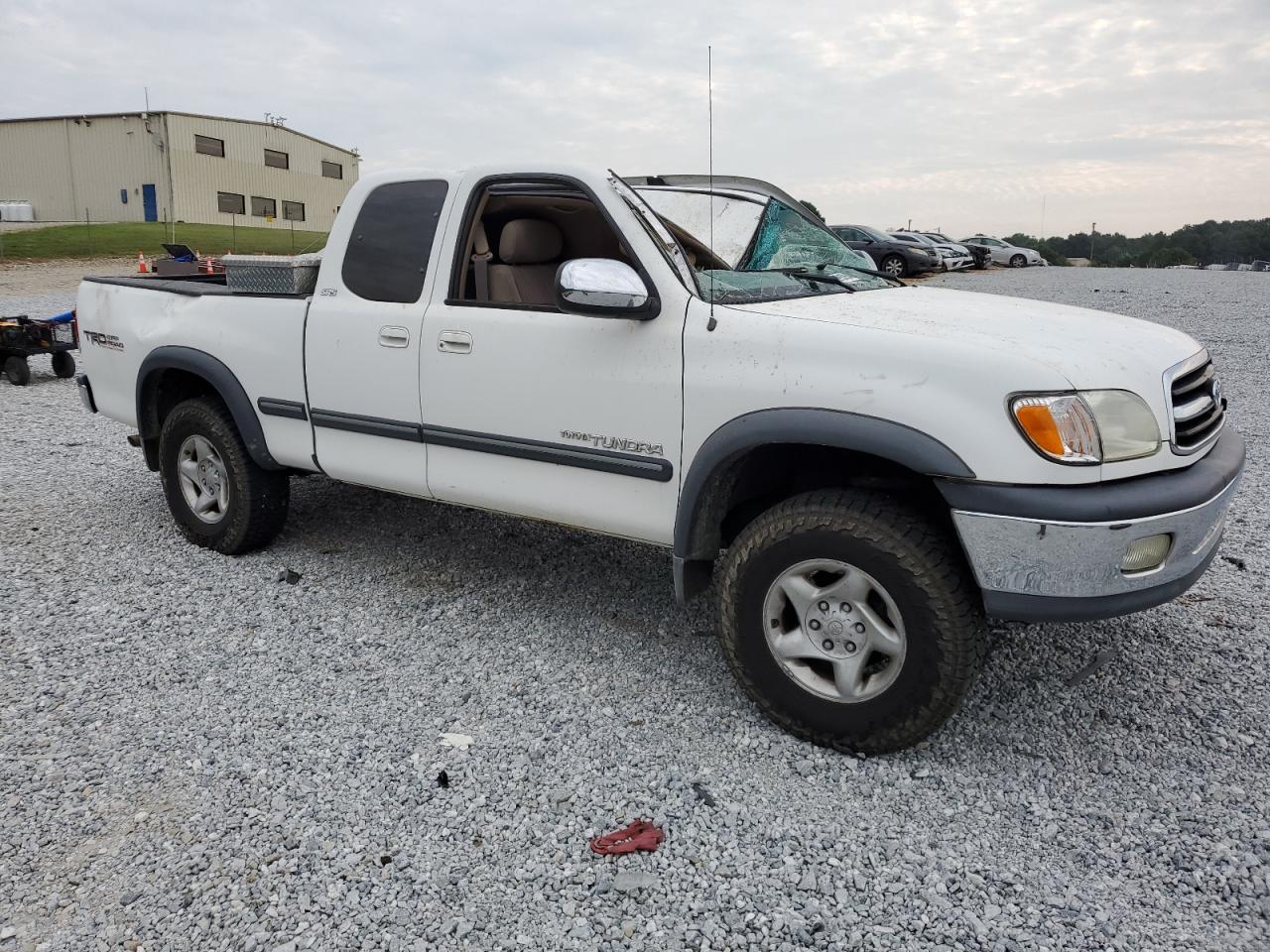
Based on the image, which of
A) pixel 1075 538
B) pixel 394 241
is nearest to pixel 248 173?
pixel 394 241

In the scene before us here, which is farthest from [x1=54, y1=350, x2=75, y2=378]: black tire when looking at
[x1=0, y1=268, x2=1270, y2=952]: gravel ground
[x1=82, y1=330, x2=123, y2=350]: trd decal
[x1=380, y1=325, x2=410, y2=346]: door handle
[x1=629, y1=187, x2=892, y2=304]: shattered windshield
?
[x1=380, y1=325, x2=410, y2=346]: door handle

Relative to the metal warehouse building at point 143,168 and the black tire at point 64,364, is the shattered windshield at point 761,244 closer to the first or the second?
the black tire at point 64,364

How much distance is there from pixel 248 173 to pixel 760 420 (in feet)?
188

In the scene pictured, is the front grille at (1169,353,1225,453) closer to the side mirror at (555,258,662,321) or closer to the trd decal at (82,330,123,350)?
the side mirror at (555,258,662,321)

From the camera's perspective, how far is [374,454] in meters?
4.32

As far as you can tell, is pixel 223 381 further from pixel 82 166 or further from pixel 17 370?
pixel 82 166

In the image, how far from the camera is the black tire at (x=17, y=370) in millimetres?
10375

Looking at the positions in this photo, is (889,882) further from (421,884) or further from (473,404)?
(473,404)

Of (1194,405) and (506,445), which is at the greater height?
(1194,405)

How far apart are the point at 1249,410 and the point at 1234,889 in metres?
7.24

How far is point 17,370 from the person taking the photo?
10383 mm

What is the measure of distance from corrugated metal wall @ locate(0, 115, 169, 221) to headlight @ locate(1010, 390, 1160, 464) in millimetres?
53019

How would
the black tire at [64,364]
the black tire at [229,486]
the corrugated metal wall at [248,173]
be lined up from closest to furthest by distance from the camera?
the black tire at [229,486] → the black tire at [64,364] → the corrugated metal wall at [248,173]

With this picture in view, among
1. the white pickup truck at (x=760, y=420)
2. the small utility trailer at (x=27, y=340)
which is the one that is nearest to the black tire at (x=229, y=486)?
the white pickup truck at (x=760, y=420)
